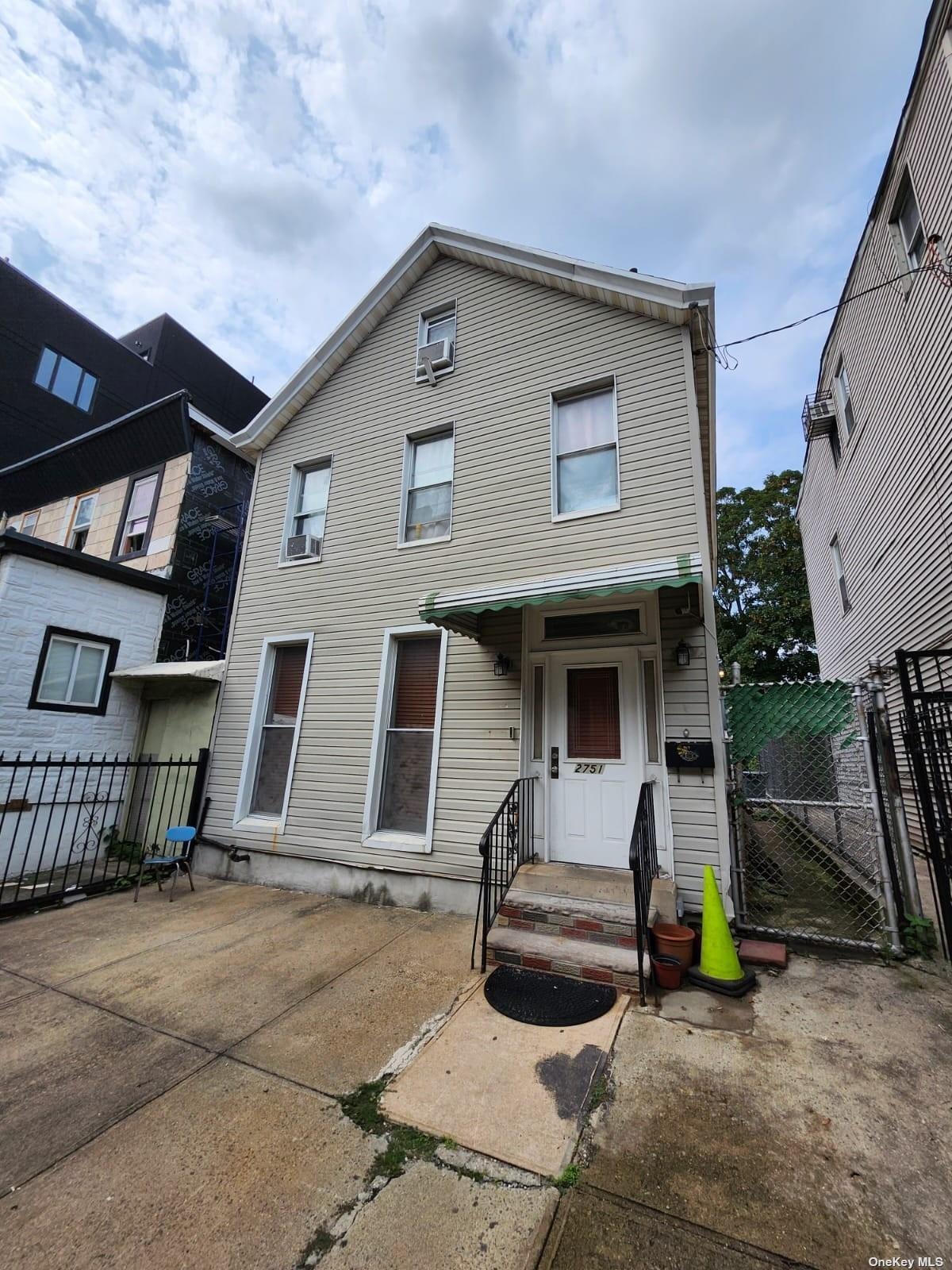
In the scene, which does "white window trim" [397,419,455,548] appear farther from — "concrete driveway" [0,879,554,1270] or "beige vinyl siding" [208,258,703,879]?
"concrete driveway" [0,879,554,1270]

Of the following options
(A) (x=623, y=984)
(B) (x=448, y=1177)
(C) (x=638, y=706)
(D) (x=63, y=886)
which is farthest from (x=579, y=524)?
(D) (x=63, y=886)

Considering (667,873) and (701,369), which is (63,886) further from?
(701,369)

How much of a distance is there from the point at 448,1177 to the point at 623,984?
1.94 meters

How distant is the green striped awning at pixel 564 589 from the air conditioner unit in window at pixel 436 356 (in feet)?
12.4

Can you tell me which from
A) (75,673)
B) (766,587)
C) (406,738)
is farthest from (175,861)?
(766,587)

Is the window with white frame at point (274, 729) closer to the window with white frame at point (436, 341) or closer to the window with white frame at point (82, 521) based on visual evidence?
the window with white frame at point (436, 341)

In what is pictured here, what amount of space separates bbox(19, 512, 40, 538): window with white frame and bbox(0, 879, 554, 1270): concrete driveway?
10.4 m

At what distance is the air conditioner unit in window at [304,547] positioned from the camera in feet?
24.1

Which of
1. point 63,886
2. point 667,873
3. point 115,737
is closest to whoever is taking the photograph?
point 667,873

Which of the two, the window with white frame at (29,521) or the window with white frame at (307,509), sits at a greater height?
the window with white frame at (29,521)

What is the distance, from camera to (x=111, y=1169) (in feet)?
6.88

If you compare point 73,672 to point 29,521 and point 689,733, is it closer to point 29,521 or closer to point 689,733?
point 29,521

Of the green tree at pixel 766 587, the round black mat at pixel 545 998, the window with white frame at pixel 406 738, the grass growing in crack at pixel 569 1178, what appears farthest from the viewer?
the green tree at pixel 766 587

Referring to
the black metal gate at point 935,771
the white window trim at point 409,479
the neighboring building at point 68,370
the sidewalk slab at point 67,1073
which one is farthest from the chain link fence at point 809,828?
the neighboring building at point 68,370
